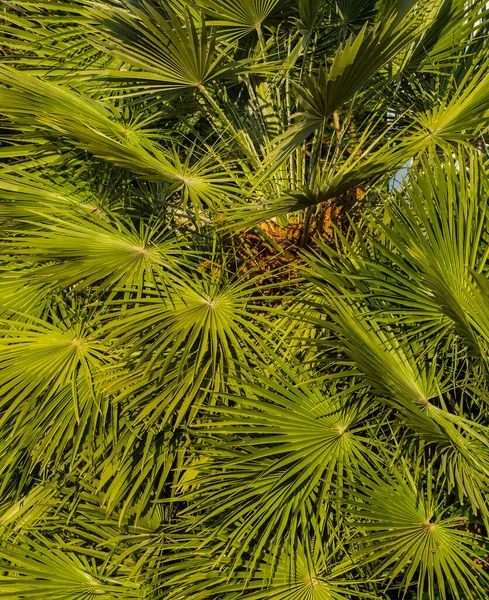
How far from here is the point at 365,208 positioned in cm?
288

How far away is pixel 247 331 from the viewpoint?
2592mm

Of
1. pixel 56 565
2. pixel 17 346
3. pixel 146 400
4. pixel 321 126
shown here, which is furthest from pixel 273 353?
pixel 56 565

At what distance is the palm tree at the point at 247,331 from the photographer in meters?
2.07

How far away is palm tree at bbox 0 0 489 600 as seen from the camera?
2.07 m

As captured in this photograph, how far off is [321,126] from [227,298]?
644 millimetres

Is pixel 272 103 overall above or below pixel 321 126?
above

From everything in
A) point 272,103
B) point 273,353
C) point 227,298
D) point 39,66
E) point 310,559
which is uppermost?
point 39,66

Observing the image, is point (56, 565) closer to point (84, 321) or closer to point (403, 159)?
point (84, 321)

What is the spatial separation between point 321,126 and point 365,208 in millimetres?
665

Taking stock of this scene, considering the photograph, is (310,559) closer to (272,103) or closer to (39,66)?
(272,103)

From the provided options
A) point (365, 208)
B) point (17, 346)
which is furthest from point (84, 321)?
point (365, 208)

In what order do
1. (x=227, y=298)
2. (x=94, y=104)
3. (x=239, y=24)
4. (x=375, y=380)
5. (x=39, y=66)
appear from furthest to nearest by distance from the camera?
(x=39, y=66) → (x=94, y=104) → (x=239, y=24) → (x=227, y=298) → (x=375, y=380)

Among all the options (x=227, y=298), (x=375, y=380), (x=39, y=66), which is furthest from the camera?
→ (x=39, y=66)

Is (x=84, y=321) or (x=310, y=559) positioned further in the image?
(x=84, y=321)
